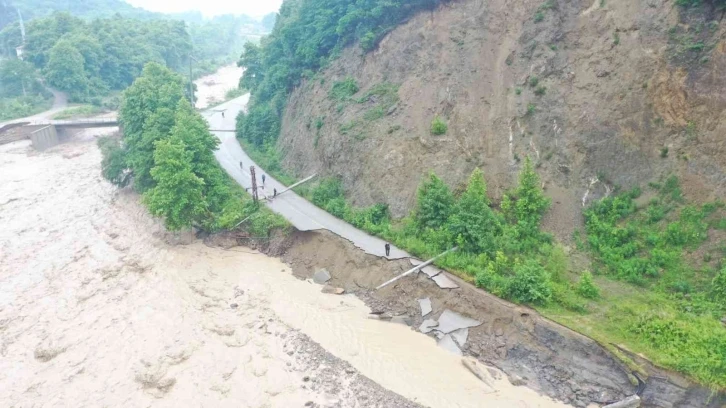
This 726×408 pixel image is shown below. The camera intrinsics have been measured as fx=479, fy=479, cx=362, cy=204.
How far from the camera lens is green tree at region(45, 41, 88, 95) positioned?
191ft

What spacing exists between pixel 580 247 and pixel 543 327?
5.35 metres

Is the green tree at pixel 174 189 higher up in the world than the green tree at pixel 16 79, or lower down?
lower down

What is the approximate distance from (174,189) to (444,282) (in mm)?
15483

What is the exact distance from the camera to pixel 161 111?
31.0 m

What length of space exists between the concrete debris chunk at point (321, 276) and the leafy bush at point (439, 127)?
9878 millimetres

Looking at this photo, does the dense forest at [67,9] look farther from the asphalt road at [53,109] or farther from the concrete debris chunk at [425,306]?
the concrete debris chunk at [425,306]

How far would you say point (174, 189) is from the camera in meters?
26.3

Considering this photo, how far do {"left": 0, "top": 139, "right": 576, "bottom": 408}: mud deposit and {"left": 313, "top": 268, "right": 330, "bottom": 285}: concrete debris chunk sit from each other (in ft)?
1.76

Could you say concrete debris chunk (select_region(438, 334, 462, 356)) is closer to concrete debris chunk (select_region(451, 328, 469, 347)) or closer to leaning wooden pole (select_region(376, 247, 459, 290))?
concrete debris chunk (select_region(451, 328, 469, 347))

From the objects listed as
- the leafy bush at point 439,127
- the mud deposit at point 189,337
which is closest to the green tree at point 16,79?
the mud deposit at point 189,337

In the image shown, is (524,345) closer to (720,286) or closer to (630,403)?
(630,403)

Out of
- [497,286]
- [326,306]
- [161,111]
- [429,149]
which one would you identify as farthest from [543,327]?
[161,111]

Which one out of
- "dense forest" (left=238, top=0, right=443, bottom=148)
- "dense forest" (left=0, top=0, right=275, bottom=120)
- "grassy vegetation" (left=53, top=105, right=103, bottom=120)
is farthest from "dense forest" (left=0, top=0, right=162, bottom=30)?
"dense forest" (left=238, top=0, right=443, bottom=148)

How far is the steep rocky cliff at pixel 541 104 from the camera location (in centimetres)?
2128
